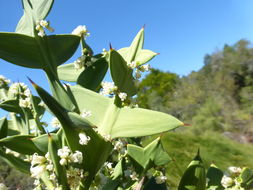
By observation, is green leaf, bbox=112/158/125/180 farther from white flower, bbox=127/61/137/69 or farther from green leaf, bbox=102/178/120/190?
white flower, bbox=127/61/137/69

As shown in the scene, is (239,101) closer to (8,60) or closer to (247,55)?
(247,55)

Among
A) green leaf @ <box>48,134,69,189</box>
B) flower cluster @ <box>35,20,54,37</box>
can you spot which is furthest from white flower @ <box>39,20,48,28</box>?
green leaf @ <box>48,134,69,189</box>

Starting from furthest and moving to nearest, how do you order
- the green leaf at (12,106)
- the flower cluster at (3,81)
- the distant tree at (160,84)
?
the distant tree at (160,84)
the flower cluster at (3,81)
the green leaf at (12,106)

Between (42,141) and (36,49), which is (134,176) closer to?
(42,141)

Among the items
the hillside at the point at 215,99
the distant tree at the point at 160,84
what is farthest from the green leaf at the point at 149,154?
the distant tree at the point at 160,84

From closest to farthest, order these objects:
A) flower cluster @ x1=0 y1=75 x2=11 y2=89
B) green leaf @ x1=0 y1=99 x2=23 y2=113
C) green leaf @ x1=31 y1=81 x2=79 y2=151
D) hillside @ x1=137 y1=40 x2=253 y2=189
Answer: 1. green leaf @ x1=31 y1=81 x2=79 y2=151
2. green leaf @ x1=0 y1=99 x2=23 y2=113
3. flower cluster @ x1=0 y1=75 x2=11 y2=89
4. hillside @ x1=137 y1=40 x2=253 y2=189

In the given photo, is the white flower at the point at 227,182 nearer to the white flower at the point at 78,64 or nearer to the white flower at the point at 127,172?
the white flower at the point at 127,172
